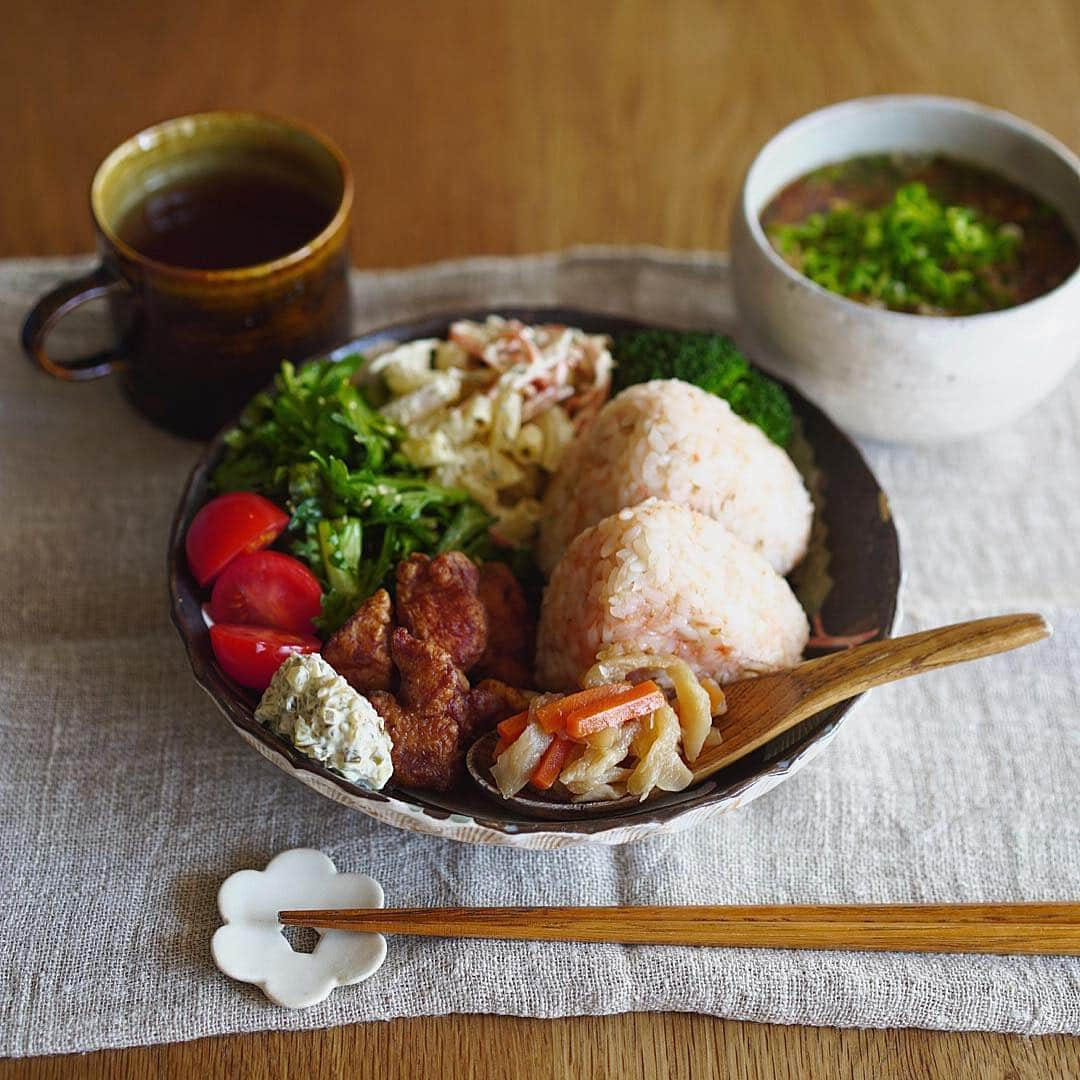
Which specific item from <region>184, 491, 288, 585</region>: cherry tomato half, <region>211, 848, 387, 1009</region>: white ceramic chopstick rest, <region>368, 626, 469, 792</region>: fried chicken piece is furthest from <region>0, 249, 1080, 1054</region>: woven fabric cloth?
<region>184, 491, 288, 585</region>: cherry tomato half

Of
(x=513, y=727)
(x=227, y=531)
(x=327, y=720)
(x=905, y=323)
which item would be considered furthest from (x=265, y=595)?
(x=905, y=323)

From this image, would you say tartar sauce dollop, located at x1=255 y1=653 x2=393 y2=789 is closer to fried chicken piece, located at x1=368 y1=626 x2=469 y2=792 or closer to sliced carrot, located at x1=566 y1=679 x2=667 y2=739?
fried chicken piece, located at x1=368 y1=626 x2=469 y2=792

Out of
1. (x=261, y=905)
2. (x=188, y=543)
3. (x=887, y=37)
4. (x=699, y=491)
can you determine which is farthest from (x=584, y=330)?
(x=887, y=37)

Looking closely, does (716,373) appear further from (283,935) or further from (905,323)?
(283,935)

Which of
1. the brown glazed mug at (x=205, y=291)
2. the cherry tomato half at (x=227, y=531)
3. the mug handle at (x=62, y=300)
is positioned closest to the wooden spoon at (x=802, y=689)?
the cherry tomato half at (x=227, y=531)

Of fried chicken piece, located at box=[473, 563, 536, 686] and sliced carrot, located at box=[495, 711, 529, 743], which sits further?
fried chicken piece, located at box=[473, 563, 536, 686]

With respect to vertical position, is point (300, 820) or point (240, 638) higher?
point (240, 638)

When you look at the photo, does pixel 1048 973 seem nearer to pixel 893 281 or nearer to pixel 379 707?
pixel 379 707

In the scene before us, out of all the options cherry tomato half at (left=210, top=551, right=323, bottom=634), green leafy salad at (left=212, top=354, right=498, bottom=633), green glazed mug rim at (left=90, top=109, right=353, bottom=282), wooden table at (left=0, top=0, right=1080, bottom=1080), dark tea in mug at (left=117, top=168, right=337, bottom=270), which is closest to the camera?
cherry tomato half at (left=210, top=551, right=323, bottom=634)
